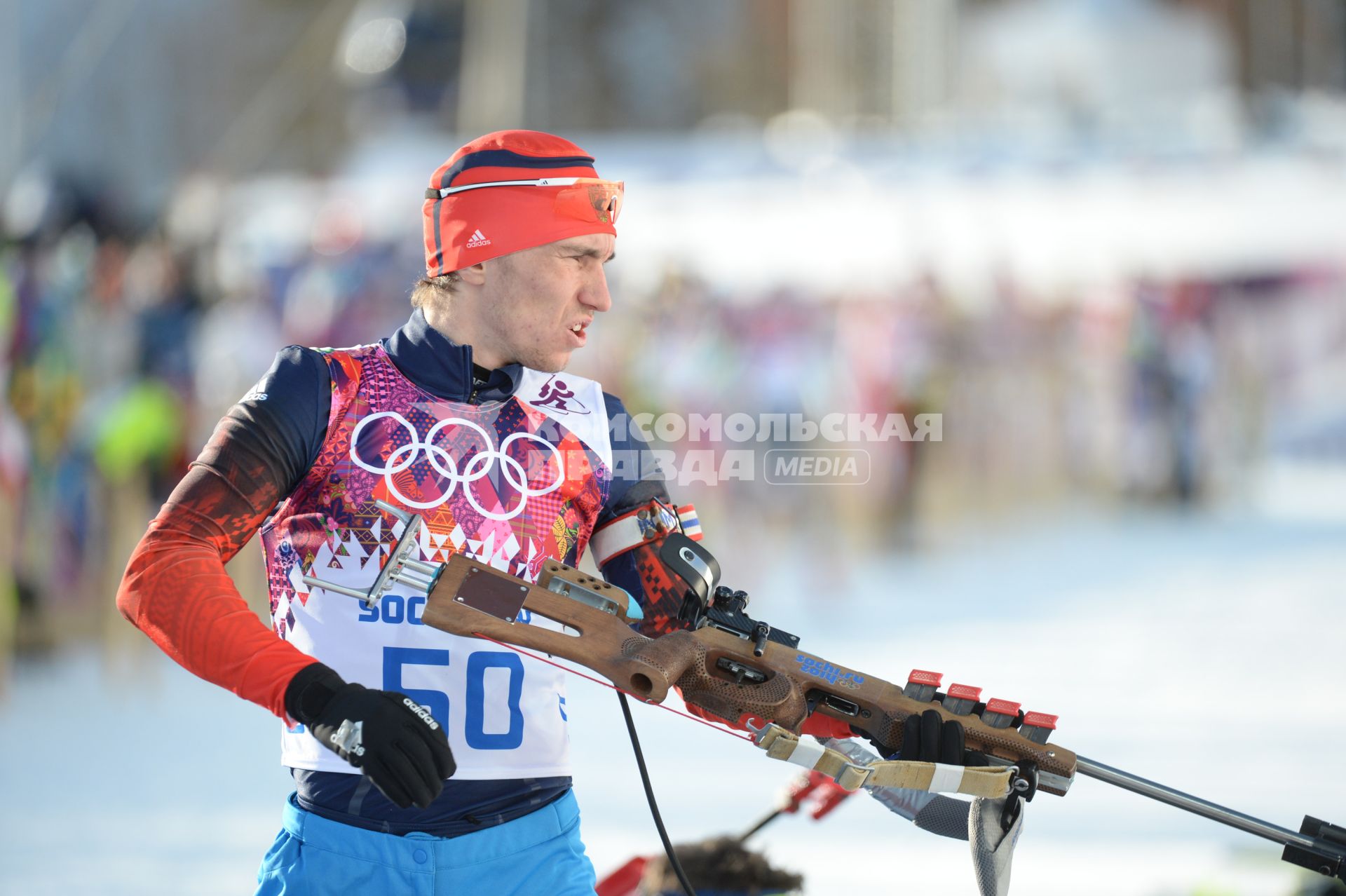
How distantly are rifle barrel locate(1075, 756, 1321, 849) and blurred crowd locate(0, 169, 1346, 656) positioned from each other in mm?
6929

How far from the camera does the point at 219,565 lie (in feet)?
7.01

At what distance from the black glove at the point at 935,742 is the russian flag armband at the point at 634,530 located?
51cm

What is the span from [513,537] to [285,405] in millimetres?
418

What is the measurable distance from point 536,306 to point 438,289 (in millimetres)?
203

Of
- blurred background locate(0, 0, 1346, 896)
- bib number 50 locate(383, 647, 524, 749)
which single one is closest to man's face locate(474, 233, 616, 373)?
bib number 50 locate(383, 647, 524, 749)

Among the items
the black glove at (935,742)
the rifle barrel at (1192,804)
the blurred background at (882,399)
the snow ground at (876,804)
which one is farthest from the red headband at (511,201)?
the blurred background at (882,399)

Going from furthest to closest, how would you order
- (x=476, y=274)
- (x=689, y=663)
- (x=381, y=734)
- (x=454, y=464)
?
(x=476, y=274), (x=454, y=464), (x=689, y=663), (x=381, y=734)

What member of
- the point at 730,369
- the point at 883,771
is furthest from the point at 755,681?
the point at 730,369

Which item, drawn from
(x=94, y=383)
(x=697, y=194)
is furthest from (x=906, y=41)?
(x=94, y=383)

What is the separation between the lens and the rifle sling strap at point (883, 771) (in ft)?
7.21

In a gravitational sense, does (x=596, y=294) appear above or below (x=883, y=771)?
above

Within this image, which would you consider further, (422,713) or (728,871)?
(728,871)

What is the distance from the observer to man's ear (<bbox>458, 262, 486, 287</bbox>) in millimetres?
2559

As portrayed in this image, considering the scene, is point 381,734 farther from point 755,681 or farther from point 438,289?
point 438,289
